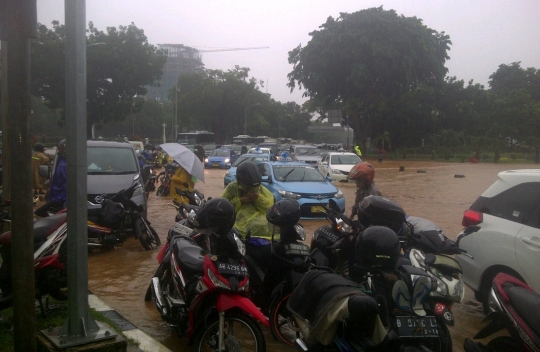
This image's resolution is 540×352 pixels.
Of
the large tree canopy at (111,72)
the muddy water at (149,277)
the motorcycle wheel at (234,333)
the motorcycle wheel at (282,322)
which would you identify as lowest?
the muddy water at (149,277)

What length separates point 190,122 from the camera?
71.6 metres

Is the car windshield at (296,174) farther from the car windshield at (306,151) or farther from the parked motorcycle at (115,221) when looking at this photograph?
the car windshield at (306,151)

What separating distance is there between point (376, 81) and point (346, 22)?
622cm

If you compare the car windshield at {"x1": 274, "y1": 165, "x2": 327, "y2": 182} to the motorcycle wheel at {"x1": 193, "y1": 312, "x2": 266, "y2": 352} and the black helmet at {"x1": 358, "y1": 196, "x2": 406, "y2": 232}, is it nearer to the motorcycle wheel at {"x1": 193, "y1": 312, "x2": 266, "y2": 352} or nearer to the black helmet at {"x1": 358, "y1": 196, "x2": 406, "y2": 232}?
the black helmet at {"x1": 358, "y1": 196, "x2": 406, "y2": 232}

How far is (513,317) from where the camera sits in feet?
9.82

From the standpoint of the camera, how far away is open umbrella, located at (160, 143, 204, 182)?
349 inches

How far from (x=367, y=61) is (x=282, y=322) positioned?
44370mm

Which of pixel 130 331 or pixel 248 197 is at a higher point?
pixel 248 197

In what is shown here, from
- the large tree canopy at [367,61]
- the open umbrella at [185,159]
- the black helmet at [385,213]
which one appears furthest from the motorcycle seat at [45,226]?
the large tree canopy at [367,61]

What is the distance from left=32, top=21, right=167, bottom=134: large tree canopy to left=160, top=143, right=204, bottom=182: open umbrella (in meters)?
22.8

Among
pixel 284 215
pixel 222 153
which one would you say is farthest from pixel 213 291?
pixel 222 153

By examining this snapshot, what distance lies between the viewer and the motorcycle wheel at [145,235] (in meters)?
8.63

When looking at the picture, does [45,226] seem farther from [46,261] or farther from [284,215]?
[284,215]

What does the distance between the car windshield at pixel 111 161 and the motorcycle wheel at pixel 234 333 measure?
6.85 m
